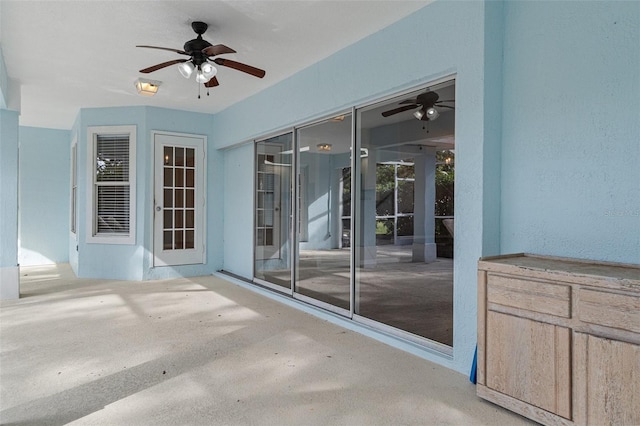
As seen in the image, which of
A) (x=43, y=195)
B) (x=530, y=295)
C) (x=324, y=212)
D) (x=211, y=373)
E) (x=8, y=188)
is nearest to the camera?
(x=530, y=295)

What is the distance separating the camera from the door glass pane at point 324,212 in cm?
440

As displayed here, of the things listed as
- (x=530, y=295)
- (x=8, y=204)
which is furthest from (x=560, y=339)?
(x=8, y=204)

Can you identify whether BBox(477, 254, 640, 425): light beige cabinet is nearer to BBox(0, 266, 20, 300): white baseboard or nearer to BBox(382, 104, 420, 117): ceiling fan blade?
BBox(382, 104, 420, 117): ceiling fan blade

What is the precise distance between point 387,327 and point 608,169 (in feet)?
6.97

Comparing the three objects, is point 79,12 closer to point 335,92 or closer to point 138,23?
point 138,23

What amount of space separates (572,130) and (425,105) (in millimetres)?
1224

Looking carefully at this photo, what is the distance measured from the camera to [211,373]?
2.94 meters

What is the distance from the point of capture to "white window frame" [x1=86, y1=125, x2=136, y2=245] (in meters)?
6.60

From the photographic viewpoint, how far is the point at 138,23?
12.0ft

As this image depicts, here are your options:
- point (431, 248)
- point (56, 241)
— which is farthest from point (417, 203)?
point (56, 241)

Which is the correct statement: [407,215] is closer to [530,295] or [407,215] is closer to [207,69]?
[530,295]

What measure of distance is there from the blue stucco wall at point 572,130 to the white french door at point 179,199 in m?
5.28

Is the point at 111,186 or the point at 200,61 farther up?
the point at 200,61

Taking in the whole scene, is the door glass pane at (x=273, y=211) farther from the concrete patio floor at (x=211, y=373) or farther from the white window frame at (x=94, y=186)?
the white window frame at (x=94, y=186)
